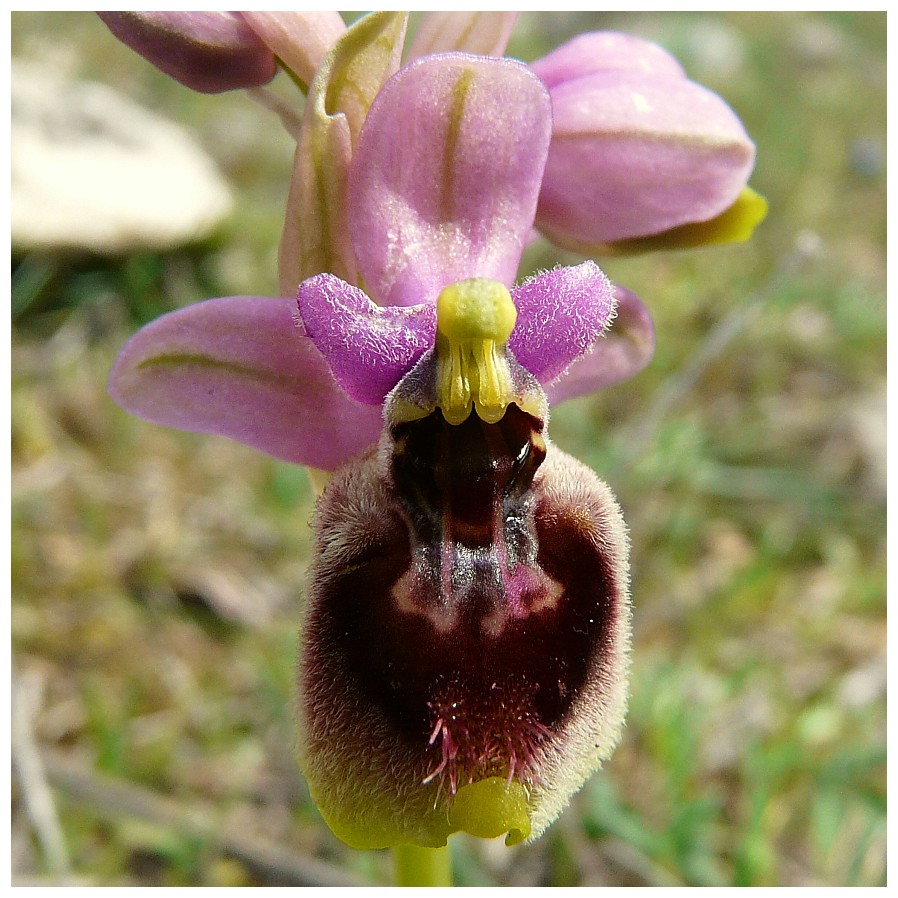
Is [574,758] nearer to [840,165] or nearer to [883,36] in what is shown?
[840,165]

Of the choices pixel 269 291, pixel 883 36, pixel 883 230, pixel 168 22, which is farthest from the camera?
pixel 883 36

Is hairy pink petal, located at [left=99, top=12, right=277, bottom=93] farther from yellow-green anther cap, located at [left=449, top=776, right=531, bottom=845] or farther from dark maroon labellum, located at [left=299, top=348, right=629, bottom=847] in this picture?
yellow-green anther cap, located at [left=449, top=776, right=531, bottom=845]

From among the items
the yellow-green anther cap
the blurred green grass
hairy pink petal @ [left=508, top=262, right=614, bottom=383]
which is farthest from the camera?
the blurred green grass

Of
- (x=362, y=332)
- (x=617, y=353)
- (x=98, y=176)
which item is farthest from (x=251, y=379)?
(x=98, y=176)

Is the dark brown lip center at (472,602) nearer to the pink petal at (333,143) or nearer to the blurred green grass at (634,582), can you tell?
the pink petal at (333,143)

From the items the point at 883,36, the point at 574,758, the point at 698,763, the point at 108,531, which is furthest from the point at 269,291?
the point at 883,36

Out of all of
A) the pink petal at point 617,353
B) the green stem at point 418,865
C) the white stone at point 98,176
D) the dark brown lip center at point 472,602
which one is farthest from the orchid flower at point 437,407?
the white stone at point 98,176

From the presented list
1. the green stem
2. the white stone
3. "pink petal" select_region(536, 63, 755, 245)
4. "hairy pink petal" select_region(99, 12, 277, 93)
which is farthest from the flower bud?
the white stone
